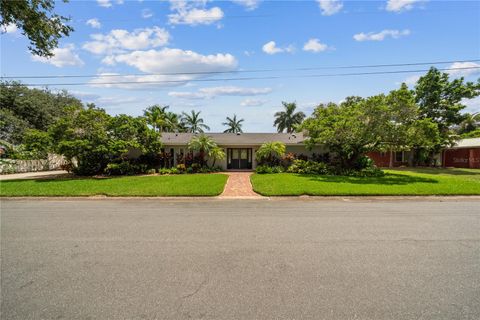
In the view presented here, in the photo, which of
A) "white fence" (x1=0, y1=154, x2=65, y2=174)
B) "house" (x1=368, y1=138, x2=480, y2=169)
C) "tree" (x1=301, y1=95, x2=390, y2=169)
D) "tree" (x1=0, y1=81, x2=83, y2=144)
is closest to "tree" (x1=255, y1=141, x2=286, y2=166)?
"tree" (x1=301, y1=95, x2=390, y2=169)

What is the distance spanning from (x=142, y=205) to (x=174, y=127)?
103 ft

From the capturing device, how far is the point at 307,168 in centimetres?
1914

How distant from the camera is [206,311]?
279cm

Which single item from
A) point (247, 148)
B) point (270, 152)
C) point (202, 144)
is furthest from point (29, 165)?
point (270, 152)

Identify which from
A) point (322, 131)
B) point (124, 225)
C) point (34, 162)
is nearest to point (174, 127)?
point (34, 162)

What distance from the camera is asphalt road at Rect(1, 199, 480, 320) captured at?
285cm

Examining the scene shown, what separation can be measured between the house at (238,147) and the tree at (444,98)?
13.4 m

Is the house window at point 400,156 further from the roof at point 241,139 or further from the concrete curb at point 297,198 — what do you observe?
the concrete curb at point 297,198

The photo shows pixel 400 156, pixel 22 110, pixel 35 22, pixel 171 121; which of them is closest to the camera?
pixel 35 22

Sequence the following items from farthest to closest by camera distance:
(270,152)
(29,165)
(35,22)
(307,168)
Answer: (29,165)
(270,152)
(307,168)
(35,22)

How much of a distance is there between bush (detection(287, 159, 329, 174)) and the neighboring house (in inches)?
692

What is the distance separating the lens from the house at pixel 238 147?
21.6m

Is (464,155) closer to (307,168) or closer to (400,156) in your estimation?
(400,156)

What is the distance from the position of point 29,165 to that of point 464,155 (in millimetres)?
41773
